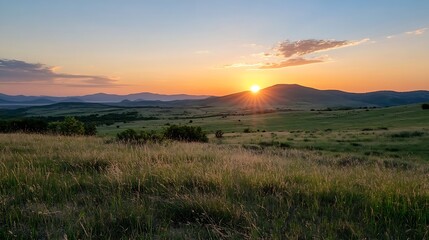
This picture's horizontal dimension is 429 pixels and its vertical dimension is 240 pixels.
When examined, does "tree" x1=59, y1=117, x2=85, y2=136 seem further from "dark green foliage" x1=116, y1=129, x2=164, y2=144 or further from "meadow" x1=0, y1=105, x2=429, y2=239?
"meadow" x1=0, y1=105, x2=429, y2=239

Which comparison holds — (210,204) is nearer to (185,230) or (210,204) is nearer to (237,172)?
(185,230)

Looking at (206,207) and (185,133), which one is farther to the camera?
(185,133)

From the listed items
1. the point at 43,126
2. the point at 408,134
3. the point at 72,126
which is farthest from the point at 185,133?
the point at 408,134

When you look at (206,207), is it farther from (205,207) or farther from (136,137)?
(136,137)

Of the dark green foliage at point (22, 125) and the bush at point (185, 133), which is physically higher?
the dark green foliage at point (22, 125)

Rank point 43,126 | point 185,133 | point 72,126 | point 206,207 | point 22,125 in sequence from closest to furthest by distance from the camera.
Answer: point 206,207, point 72,126, point 22,125, point 43,126, point 185,133

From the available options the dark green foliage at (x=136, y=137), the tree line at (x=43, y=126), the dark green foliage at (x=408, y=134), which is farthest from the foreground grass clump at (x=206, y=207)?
the dark green foliage at (x=408, y=134)

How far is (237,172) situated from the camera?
7.15 meters

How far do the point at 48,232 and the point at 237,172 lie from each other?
12.8 feet

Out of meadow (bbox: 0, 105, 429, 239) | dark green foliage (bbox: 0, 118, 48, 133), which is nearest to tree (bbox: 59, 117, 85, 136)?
dark green foliage (bbox: 0, 118, 48, 133)

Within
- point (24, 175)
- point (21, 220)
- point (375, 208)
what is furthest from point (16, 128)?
point (375, 208)

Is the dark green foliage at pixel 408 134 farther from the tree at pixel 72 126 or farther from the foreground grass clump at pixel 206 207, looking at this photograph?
the foreground grass clump at pixel 206 207

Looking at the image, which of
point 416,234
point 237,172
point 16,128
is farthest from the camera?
point 16,128

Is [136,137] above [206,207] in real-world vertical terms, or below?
below
